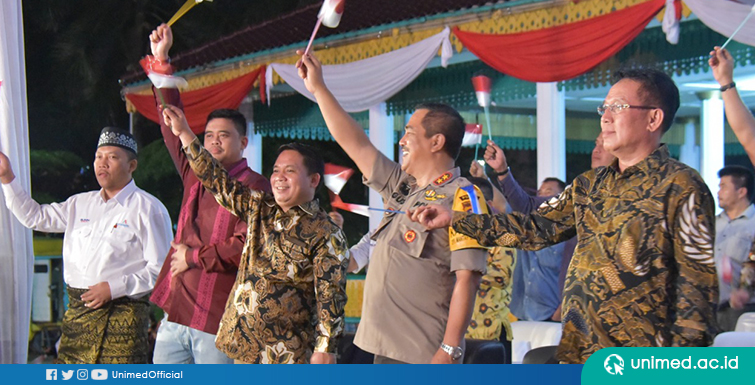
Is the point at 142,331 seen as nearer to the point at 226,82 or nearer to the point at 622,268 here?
the point at 622,268

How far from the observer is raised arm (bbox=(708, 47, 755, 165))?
2854mm

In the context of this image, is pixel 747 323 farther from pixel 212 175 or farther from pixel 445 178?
pixel 212 175

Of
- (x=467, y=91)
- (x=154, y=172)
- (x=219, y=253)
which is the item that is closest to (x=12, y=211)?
(x=219, y=253)

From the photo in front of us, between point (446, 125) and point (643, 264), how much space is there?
2.93ft

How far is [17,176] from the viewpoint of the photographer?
4.24m

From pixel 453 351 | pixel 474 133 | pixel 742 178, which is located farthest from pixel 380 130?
pixel 453 351

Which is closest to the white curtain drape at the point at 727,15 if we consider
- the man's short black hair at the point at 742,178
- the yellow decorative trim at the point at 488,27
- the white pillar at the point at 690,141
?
the yellow decorative trim at the point at 488,27

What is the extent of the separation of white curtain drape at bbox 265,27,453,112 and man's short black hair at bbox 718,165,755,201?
226 cm

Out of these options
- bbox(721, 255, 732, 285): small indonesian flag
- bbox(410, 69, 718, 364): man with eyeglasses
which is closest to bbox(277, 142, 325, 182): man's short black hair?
bbox(410, 69, 718, 364): man with eyeglasses

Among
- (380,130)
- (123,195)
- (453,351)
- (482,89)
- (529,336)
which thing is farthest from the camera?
(380,130)

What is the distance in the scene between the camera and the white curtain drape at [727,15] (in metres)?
4.99

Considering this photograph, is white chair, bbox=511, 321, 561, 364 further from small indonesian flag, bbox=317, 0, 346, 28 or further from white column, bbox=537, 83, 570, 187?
small indonesian flag, bbox=317, 0, 346, 28

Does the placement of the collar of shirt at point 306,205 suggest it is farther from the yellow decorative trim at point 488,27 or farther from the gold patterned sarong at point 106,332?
the yellow decorative trim at point 488,27

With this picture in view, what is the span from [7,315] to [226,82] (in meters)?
5.07
